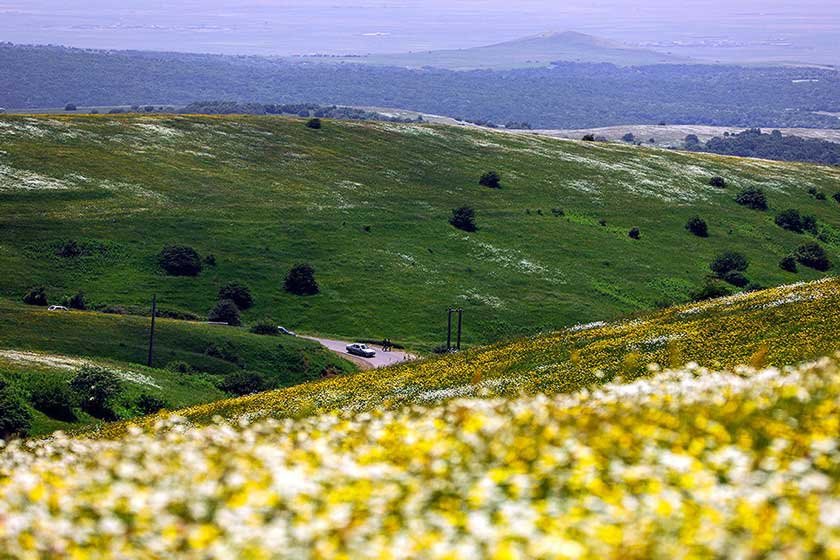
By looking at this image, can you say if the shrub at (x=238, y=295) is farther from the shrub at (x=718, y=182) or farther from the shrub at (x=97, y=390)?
the shrub at (x=718, y=182)

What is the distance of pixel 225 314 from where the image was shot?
355 ft

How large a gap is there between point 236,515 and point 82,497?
91.8 inches

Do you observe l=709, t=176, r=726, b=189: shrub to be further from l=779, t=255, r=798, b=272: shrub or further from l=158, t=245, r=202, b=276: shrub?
l=158, t=245, r=202, b=276: shrub

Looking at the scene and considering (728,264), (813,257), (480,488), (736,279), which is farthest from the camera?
(813,257)

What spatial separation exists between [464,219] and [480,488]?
131622mm

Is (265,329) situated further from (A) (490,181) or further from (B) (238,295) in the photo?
(A) (490,181)

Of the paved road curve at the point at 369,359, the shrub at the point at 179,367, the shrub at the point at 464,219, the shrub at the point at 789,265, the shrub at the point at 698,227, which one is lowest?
the paved road curve at the point at 369,359

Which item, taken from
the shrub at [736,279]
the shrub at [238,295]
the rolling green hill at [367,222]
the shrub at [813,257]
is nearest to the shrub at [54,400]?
the rolling green hill at [367,222]

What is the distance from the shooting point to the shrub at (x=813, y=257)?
140 metres

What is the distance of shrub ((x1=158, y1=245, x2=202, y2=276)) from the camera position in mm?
117688

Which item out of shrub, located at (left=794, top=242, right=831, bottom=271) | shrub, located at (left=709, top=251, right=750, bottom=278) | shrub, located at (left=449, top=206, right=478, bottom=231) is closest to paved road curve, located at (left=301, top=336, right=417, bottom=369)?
shrub, located at (left=449, top=206, right=478, bottom=231)

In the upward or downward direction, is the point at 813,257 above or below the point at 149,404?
below

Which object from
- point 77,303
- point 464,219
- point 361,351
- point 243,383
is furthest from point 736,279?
point 77,303

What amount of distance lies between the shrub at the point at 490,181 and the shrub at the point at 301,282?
1986 inches
